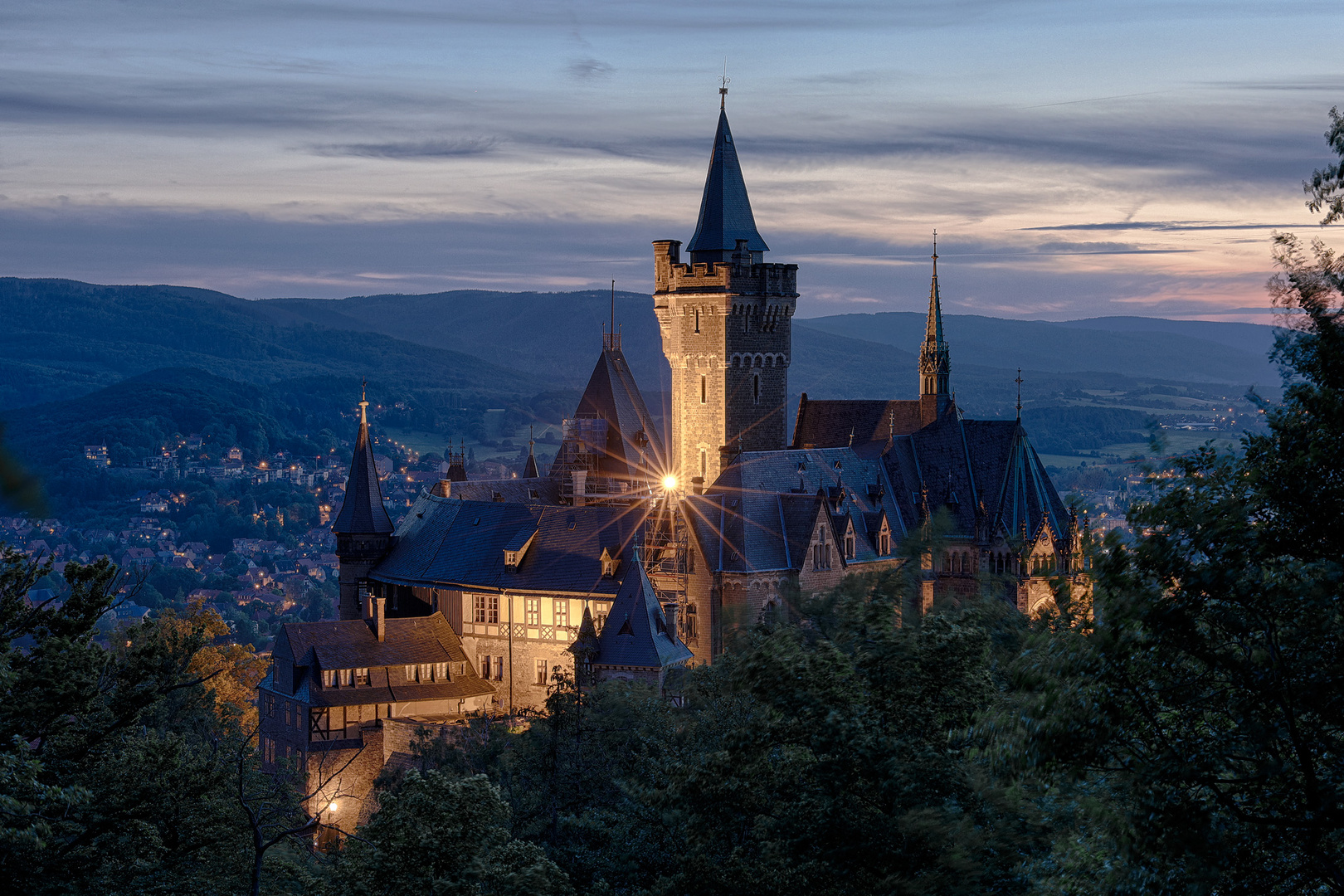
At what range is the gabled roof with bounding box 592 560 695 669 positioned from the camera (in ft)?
183

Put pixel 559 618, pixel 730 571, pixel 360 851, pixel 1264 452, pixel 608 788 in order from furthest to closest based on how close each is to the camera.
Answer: pixel 559 618 → pixel 730 571 → pixel 608 788 → pixel 360 851 → pixel 1264 452

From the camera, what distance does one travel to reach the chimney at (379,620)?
63125 millimetres

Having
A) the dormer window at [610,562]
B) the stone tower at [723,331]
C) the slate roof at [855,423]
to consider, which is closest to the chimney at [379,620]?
the dormer window at [610,562]

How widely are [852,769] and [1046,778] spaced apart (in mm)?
5870

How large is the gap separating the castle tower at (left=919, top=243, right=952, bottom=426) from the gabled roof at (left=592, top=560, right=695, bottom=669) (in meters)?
21.8

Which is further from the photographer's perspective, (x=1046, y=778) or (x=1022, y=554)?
(x=1022, y=554)

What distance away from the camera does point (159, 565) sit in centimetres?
15988

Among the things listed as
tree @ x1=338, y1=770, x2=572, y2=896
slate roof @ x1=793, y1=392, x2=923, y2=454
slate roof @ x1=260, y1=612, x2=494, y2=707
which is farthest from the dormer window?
tree @ x1=338, y1=770, x2=572, y2=896

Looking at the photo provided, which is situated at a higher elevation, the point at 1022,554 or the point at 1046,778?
the point at 1022,554

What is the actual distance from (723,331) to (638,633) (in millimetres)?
21670

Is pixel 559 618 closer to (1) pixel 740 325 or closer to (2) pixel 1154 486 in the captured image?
(1) pixel 740 325

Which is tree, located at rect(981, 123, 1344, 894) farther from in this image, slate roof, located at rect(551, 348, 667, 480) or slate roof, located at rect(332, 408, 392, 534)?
slate roof, located at rect(551, 348, 667, 480)

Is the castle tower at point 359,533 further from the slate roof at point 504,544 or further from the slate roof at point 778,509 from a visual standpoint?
the slate roof at point 778,509

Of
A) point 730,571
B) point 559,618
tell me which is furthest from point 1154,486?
point 559,618
